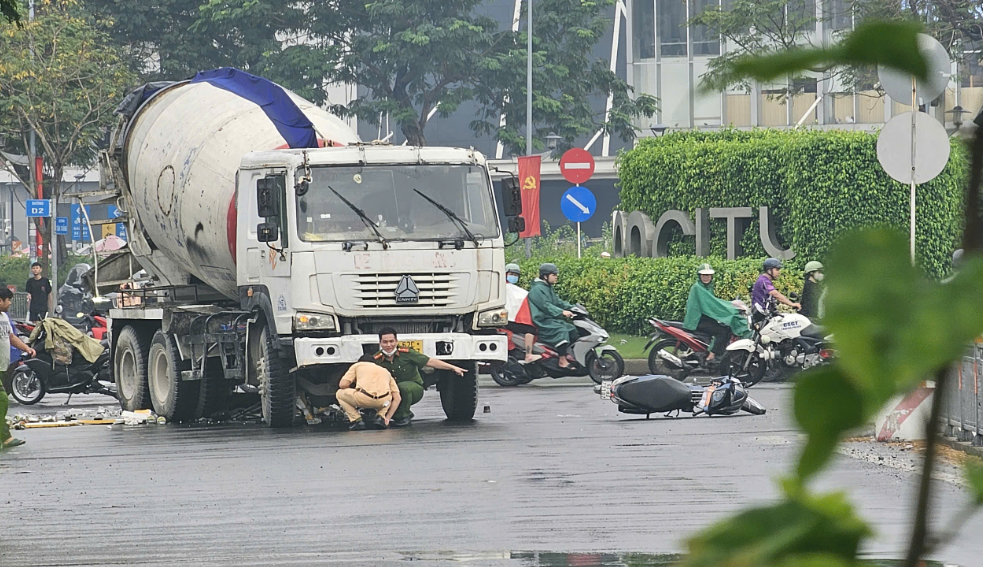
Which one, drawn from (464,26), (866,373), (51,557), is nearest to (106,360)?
(51,557)

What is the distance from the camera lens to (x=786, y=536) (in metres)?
0.63

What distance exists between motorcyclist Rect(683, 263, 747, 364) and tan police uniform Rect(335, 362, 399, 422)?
6.39 meters

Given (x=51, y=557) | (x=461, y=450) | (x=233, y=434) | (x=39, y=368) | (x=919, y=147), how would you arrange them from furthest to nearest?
(x=39, y=368)
(x=233, y=434)
(x=919, y=147)
(x=461, y=450)
(x=51, y=557)

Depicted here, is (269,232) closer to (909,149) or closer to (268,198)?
(268,198)

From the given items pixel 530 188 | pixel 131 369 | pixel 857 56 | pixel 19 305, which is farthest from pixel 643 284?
pixel 19 305

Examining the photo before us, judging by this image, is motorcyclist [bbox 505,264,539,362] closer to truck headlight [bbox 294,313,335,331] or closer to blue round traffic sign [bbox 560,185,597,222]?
truck headlight [bbox 294,313,335,331]

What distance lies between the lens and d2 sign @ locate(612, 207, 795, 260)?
24.6m

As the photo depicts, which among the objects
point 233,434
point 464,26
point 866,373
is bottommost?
point 233,434

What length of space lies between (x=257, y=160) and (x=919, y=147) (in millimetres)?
5715

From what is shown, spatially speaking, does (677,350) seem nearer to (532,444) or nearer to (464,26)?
(532,444)

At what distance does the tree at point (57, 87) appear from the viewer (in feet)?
122

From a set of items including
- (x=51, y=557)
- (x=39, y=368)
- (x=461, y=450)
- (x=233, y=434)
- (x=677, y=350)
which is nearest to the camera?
(x=51, y=557)

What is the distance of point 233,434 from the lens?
586 inches

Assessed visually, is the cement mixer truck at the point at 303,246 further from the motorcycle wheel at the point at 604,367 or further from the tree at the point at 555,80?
the tree at the point at 555,80
